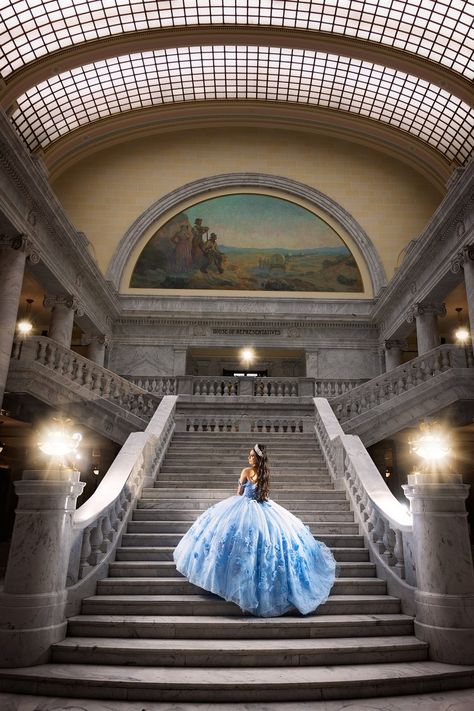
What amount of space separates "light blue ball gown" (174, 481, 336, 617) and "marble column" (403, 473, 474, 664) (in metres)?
0.99

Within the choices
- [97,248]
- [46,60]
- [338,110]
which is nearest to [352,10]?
[338,110]

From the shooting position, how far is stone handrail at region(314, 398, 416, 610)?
5.58m

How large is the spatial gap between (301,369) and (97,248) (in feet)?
34.2

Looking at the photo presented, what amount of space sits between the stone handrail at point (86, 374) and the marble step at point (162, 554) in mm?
6905

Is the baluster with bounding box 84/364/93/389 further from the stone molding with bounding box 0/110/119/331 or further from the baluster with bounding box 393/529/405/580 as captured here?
the baluster with bounding box 393/529/405/580

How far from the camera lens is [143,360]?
20.9 metres

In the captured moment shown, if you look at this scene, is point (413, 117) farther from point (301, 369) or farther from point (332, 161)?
point (301, 369)

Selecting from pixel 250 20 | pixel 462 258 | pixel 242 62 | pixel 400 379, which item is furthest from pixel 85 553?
pixel 242 62

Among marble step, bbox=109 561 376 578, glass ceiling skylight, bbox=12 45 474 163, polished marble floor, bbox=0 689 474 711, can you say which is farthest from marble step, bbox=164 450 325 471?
glass ceiling skylight, bbox=12 45 474 163

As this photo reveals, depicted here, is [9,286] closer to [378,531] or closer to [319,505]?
[319,505]

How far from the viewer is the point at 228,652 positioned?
14.9 feet

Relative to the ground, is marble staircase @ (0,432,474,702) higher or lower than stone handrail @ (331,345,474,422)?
lower

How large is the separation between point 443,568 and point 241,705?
229 cm

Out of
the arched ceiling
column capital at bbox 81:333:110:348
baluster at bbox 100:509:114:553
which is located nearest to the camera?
baluster at bbox 100:509:114:553
